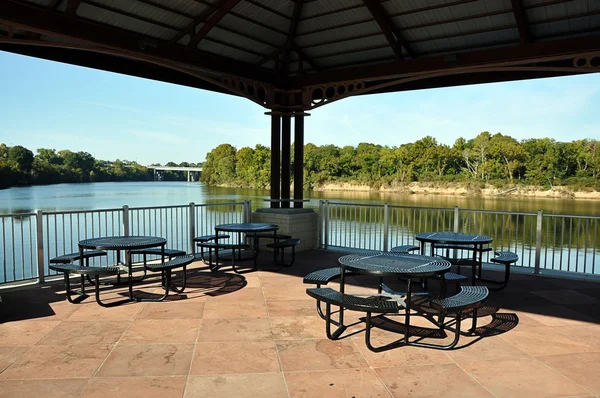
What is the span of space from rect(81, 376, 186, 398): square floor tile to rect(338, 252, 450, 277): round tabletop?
1658 millimetres

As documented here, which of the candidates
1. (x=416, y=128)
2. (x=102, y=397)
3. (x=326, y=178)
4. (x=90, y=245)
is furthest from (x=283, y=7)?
(x=416, y=128)

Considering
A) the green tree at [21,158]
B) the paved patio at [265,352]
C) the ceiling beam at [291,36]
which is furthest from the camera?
the green tree at [21,158]

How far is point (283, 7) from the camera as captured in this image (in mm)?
7668

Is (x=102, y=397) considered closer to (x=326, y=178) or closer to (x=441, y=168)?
(x=326, y=178)

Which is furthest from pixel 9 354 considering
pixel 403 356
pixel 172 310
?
pixel 403 356

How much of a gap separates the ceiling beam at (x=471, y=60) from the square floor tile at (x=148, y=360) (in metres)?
5.68

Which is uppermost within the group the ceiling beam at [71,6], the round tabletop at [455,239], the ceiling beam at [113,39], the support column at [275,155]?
the ceiling beam at [71,6]

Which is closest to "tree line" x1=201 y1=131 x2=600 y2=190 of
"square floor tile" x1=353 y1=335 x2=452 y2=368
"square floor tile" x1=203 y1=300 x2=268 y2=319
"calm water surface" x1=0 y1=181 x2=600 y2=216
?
"calm water surface" x1=0 y1=181 x2=600 y2=216

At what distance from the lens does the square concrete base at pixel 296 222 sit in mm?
8242

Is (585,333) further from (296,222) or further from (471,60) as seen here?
(296,222)

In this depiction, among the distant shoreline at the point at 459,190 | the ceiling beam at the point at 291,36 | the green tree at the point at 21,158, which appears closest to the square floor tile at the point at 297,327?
the ceiling beam at the point at 291,36

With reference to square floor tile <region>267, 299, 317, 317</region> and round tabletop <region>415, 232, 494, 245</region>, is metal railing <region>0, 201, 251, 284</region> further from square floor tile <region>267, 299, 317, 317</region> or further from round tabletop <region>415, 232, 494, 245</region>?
round tabletop <region>415, 232, 494, 245</region>

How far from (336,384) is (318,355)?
1.66 ft

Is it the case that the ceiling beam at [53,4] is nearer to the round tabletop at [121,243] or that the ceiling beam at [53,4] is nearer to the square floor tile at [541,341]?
the round tabletop at [121,243]
